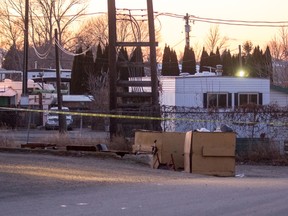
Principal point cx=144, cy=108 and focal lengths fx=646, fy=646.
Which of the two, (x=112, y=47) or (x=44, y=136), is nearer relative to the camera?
(x=112, y=47)

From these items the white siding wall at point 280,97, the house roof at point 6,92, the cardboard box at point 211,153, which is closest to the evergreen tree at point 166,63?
the house roof at point 6,92

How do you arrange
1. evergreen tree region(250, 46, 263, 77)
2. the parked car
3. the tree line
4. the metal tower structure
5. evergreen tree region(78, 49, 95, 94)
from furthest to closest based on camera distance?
1. the tree line
2. evergreen tree region(250, 46, 263, 77)
3. evergreen tree region(78, 49, 95, 94)
4. the parked car
5. the metal tower structure

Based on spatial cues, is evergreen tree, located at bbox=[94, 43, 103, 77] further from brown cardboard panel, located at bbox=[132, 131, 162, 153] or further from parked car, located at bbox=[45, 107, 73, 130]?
brown cardboard panel, located at bbox=[132, 131, 162, 153]

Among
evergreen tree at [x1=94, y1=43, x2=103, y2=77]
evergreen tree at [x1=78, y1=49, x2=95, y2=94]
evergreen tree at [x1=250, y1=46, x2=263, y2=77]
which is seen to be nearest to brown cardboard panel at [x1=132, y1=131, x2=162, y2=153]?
evergreen tree at [x1=94, y1=43, x2=103, y2=77]

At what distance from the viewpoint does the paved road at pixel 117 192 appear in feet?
32.9

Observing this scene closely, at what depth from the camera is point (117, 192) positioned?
12.2 metres

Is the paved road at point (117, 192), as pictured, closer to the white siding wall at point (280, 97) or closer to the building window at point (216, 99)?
the building window at point (216, 99)

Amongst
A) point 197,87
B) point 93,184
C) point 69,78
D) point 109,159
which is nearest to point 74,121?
point 197,87

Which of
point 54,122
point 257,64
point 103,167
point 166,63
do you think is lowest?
point 103,167

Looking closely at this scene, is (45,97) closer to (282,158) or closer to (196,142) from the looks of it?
(282,158)

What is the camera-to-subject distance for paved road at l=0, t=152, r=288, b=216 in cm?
1003

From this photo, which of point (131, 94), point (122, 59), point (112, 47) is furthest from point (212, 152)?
point (122, 59)

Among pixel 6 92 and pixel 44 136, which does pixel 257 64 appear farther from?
pixel 44 136

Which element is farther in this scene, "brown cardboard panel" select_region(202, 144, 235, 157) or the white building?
the white building
